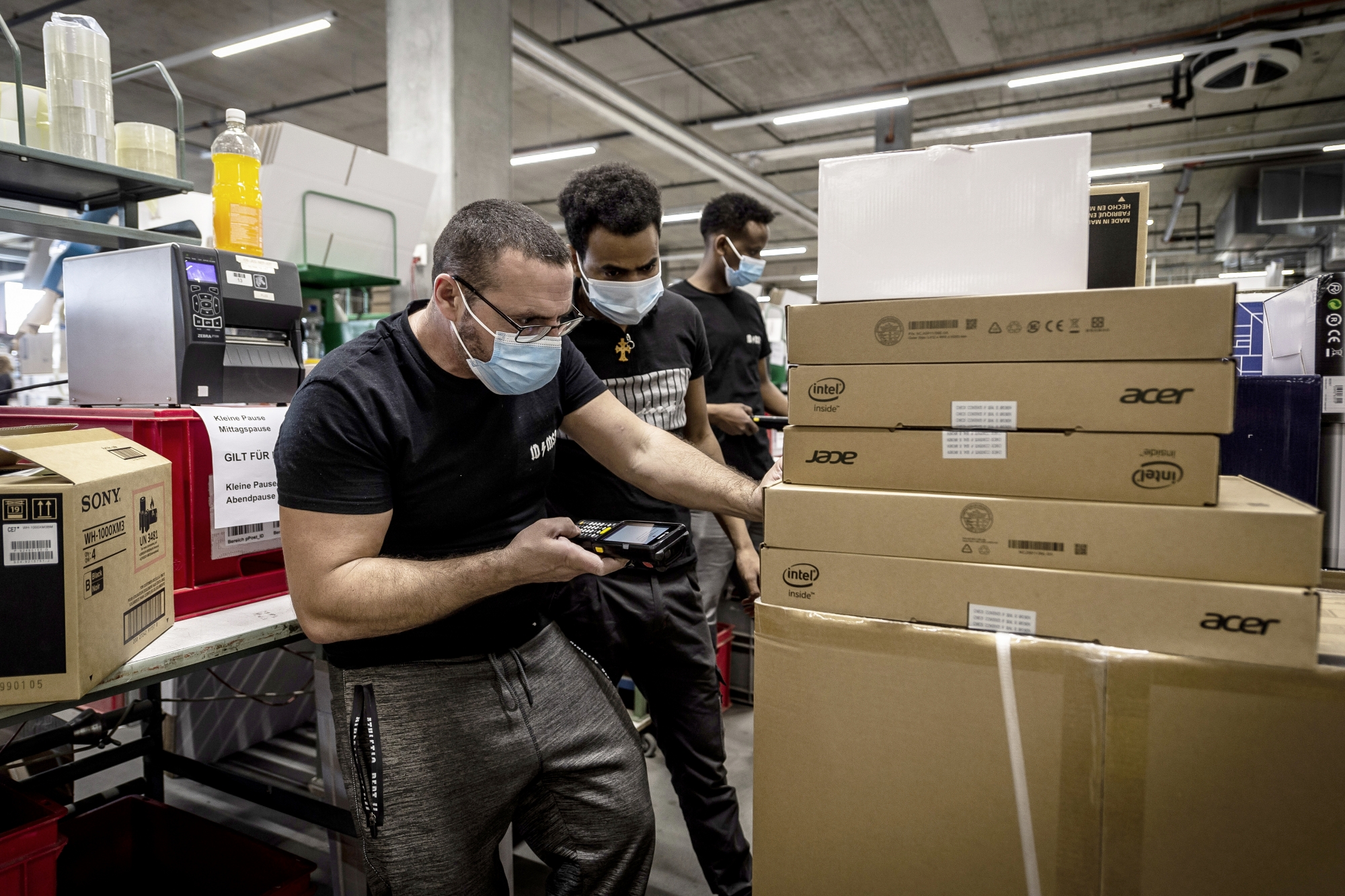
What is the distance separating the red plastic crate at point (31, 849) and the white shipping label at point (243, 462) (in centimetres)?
55

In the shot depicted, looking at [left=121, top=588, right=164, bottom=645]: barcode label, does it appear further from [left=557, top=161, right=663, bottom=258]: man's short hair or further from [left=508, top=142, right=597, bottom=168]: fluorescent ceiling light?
[left=508, top=142, right=597, bottom=168]: fluorescent ceiling light

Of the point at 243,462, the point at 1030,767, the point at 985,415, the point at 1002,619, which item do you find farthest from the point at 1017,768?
the point at 243,462

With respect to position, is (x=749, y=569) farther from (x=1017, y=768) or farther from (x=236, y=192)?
(x=236, y=192)

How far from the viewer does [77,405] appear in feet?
5.09

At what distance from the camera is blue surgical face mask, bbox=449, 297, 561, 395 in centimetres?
120

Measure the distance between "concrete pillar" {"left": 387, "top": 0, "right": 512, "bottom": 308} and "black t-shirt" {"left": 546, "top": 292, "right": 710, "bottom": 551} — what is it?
2.02 m

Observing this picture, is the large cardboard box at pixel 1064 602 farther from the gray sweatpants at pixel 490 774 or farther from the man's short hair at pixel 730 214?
the man's short hair at pixel 730 214

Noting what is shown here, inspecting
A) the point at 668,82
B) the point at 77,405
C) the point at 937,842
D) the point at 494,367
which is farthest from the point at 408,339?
the point at 668,82

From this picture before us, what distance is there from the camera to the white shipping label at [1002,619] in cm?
88

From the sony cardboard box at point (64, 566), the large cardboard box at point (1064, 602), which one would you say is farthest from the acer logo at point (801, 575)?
the sony cardboard box at point (64, 566)

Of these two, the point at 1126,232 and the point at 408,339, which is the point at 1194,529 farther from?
the point at 408,339

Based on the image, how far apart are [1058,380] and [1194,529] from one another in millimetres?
209

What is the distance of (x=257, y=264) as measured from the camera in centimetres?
158

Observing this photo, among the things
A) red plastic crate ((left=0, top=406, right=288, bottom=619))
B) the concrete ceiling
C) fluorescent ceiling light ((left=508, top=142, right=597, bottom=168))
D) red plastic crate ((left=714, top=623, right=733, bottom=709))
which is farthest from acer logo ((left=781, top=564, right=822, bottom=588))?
fluorescent ceiling light ((left=508, top=142, right=597, bottom=168))
